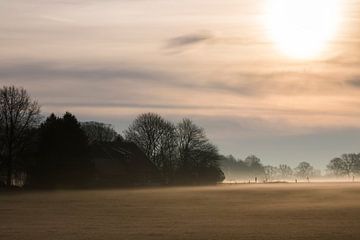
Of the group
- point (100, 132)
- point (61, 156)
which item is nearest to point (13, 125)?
point (61, 156)

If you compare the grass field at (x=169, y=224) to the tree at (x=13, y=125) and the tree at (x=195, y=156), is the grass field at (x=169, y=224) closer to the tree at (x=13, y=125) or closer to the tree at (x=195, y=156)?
the tree at (x=13, y=125)

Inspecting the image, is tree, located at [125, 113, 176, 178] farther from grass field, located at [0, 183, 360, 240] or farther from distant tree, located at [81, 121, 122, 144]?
grass field, located at [0, 183, 360, 240]

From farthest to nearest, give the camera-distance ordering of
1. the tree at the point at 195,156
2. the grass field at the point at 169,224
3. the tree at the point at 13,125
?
1. the tree at the point at 195,156
2. the tree at the point at 13,125
3. the grass field at the point at 169,224

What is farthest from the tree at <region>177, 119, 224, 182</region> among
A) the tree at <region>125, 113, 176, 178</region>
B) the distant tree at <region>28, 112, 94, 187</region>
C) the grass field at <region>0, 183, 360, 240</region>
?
the grass field at <region>0, 183, 360, 240</region>

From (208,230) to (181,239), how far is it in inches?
191

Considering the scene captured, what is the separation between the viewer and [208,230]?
111 ft

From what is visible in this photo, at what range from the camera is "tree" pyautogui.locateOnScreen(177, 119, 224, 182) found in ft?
456

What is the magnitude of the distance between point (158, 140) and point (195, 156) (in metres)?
8.82

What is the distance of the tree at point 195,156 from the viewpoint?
456 ft

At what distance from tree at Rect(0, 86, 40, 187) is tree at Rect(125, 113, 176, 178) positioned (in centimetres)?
4001

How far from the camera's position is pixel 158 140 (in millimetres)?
141625

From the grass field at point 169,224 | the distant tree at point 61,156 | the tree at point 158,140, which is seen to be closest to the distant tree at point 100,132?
the tree at point 158,140

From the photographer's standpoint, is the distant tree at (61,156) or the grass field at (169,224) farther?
the distant tree at (61,156)

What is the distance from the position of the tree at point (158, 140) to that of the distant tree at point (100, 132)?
18.2 feet
